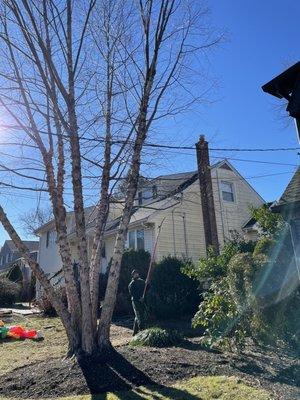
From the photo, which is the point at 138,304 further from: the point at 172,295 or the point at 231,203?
the point at 231,203

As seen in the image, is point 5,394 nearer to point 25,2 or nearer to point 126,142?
point 126,142

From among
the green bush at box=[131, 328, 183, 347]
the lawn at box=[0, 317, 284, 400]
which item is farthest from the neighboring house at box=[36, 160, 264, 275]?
the lawn at box=[0, 317, 284, 400]

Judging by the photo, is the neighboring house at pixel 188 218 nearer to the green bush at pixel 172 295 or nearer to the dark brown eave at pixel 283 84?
the green bush at pixel 172 295

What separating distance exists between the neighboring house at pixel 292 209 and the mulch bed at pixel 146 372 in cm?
221

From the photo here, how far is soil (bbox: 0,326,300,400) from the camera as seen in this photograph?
602 cm

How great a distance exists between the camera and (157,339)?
8586 mm

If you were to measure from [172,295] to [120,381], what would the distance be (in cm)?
856

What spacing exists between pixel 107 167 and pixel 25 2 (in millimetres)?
3856

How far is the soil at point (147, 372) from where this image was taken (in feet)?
19.8

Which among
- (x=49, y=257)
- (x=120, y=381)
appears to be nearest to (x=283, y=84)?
(x=120, y=381)

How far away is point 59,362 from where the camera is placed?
25.0 ft

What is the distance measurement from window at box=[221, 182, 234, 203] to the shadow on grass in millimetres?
17260

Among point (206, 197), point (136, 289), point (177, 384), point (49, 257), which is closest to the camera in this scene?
point (177, 384)

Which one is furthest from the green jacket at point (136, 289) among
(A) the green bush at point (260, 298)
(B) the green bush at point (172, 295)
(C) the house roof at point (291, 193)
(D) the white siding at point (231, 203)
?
(D) the white siding at point (231, 203)
